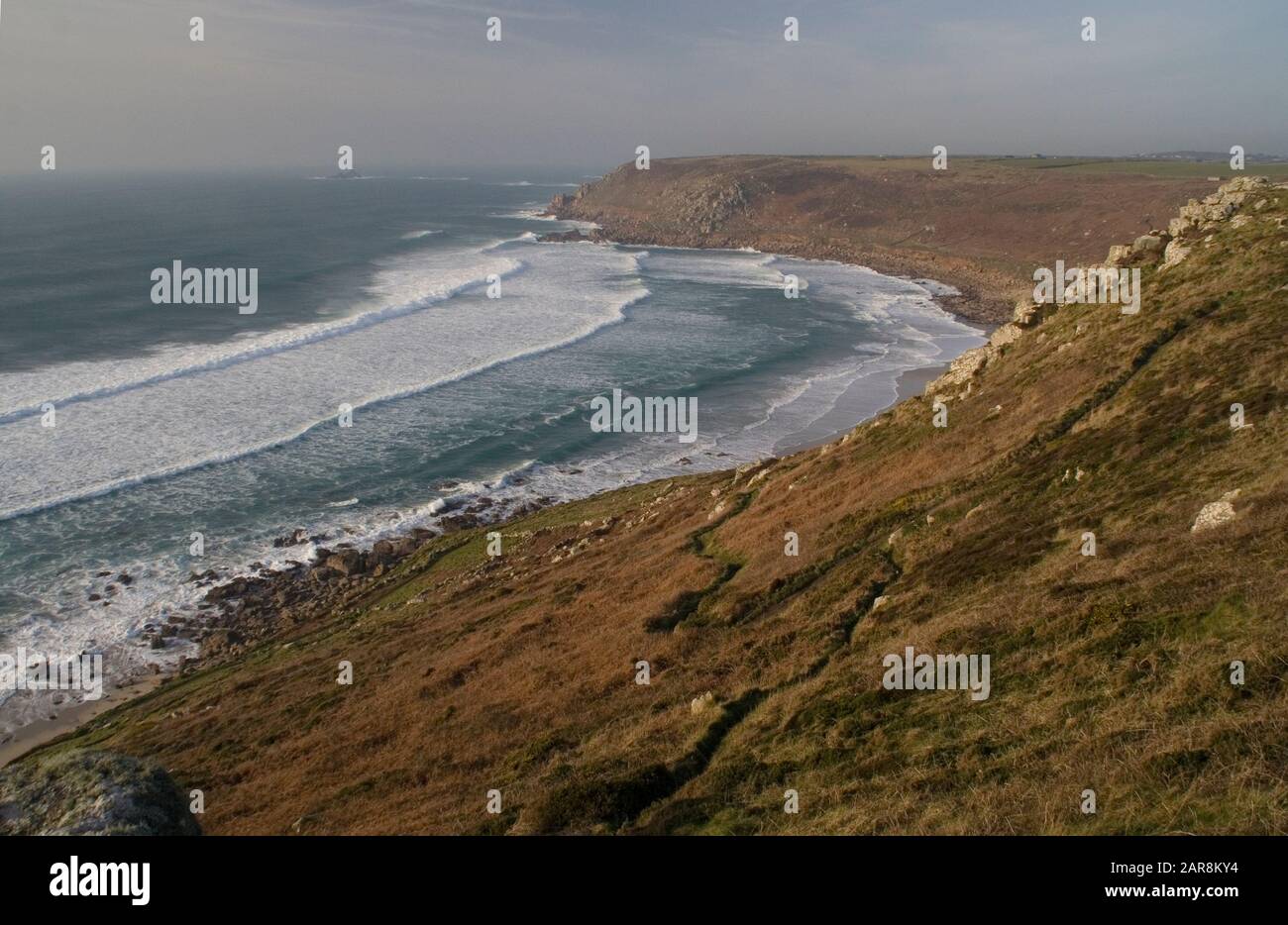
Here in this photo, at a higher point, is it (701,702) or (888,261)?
(888,261)

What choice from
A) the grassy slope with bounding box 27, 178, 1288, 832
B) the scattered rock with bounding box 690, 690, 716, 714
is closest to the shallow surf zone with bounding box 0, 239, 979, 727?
the grassy slope with bounding box 27, 178, 1288, 832

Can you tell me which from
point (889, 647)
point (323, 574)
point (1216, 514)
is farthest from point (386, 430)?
point (1216, 514)

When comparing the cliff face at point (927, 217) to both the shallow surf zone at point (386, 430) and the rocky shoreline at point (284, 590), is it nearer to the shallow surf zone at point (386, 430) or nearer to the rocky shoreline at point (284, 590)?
the shallow surf zone at point (386, 430)

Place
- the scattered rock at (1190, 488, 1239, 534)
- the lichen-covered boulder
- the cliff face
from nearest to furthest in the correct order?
the lichen-covered boulder → the scattered rock at (1190, 488, 1239, 534) → the cliff face

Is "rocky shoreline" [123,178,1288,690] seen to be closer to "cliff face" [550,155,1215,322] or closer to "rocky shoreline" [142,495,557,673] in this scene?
"rocky shoreline" [142,495,557,673]

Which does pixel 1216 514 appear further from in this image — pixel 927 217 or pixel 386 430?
pixel 927 217
